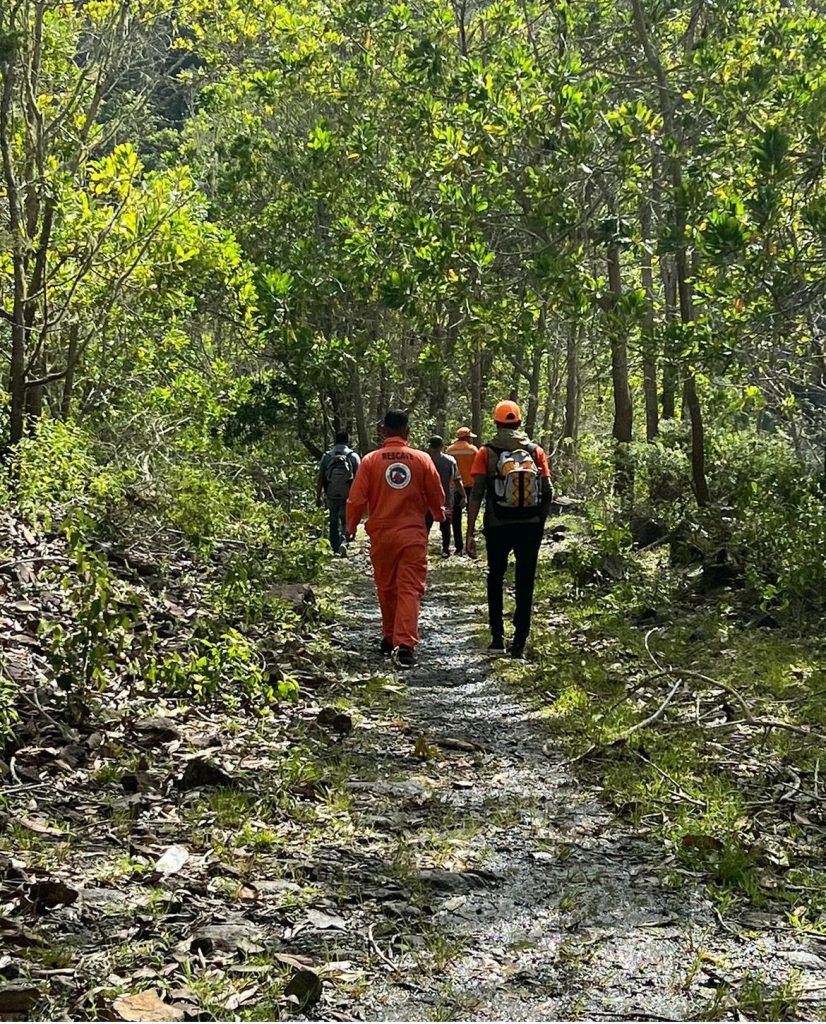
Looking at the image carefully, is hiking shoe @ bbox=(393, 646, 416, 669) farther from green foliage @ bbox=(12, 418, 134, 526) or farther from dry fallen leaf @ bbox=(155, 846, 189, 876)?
dry fallen leaf @ bbox=(155, 846, 189, 876)

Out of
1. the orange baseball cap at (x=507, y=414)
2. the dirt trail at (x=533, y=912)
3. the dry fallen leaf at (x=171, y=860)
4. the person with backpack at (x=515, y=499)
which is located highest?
the orange baseball cap at (x=507, y=414)

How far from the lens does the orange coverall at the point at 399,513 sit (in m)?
9.22

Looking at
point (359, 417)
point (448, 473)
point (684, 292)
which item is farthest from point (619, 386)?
point (359, 417)

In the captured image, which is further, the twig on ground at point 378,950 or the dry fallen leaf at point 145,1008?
the twig on ground at point 378,950

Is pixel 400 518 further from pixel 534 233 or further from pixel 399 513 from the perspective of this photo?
pixel 534 233

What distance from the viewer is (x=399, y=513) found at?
931 centimetres

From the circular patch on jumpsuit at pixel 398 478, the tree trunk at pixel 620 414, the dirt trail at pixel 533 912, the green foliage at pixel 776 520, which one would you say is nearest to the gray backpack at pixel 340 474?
the tree trunk at pixel 620 414

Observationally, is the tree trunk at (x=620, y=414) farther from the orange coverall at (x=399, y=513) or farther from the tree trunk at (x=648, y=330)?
the orange coverall at (x=399, y=513)

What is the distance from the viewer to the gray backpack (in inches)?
619

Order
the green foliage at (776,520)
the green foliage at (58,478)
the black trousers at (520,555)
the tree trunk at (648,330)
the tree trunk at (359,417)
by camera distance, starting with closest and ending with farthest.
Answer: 1. the black trousers at (520,555)
2. the green foliage at (58,478)
3. the green foliage at (776,520)
4. the tree trunk at (648,330)
5. the tree trunk at (359,417)


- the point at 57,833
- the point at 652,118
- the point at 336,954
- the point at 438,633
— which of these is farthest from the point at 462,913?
the point at 652,118

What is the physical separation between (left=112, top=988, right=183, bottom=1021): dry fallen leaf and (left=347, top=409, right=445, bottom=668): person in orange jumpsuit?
5759mm

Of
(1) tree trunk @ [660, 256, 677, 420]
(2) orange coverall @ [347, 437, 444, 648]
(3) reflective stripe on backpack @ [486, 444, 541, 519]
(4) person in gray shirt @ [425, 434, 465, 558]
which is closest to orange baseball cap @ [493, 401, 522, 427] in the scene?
(3) reflective stripe on backpack @ [486, 444, 541, 519]

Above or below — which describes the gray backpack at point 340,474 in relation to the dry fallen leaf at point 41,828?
above
